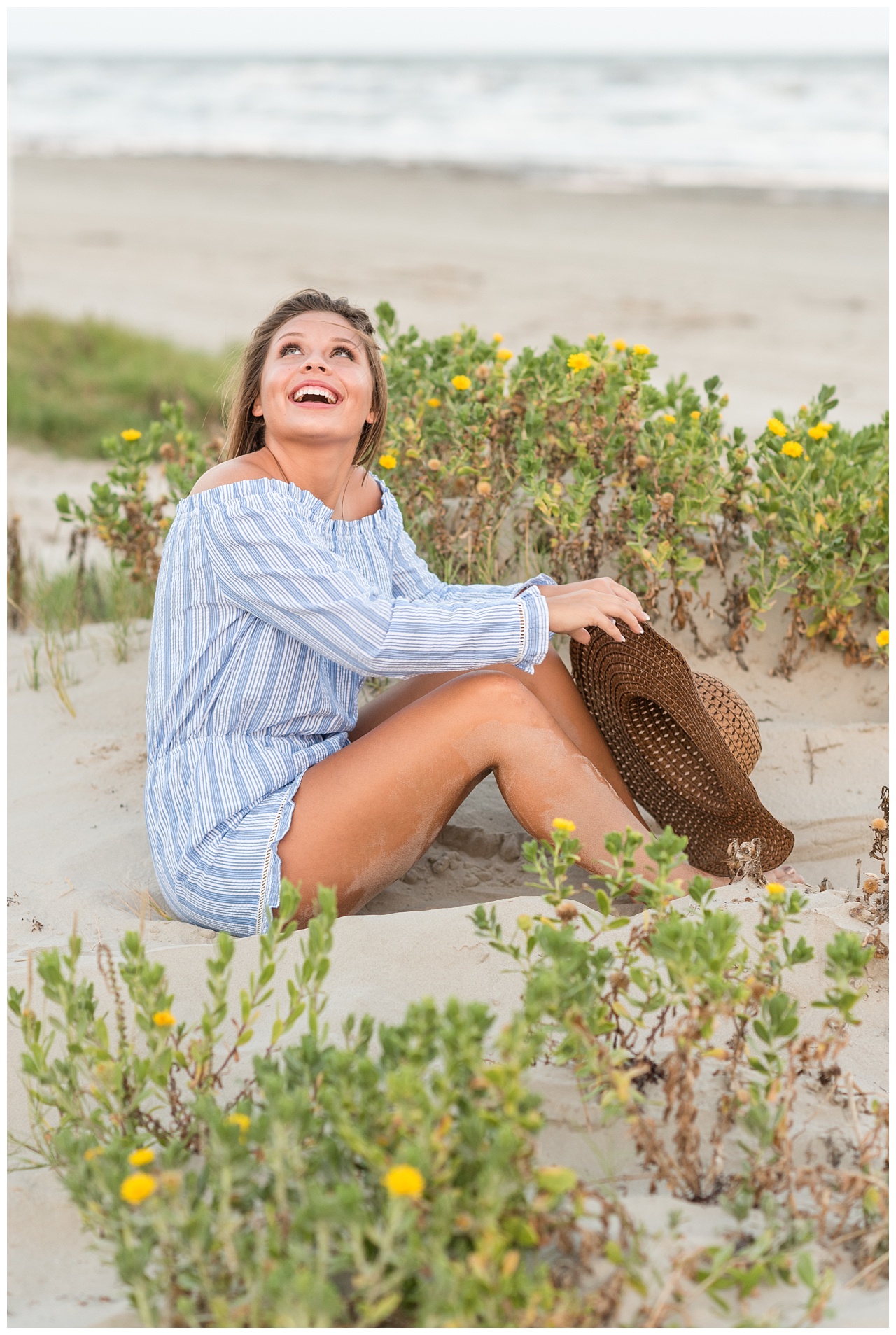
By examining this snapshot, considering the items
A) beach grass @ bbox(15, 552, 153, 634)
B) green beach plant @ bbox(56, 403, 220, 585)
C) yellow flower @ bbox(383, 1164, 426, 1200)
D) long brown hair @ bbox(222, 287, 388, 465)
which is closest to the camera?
yellow flower @ bbox(383, 1164, 426, 1200)

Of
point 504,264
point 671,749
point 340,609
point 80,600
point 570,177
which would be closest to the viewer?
point 340,609

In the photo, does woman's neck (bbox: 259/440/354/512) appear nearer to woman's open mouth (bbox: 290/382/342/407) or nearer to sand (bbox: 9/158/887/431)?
woman's open mouth (bbox: 290/382/342/407)

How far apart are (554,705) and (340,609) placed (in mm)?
821

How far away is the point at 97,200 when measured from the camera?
1838cm

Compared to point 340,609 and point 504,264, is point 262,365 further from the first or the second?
point 504,264

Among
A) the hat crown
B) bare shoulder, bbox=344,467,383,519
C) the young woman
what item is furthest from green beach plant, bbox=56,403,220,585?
the hat crown

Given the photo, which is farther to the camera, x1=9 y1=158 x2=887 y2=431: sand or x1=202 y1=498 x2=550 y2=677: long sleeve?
x1=9 y1=158 x2=887 y2=431: sand

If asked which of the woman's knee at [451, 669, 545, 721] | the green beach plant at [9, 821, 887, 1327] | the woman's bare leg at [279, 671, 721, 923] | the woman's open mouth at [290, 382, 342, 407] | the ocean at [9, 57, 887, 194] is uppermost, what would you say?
the ocean at [9, 57, 887, 194]

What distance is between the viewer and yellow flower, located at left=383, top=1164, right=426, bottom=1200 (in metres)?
1.38

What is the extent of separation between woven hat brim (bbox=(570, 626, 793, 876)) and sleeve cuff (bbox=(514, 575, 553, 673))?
360 mm

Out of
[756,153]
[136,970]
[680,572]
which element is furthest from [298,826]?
[756,153]

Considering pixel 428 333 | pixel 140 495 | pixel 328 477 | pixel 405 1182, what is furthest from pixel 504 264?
pixel 405 1182

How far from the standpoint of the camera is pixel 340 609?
107 inches

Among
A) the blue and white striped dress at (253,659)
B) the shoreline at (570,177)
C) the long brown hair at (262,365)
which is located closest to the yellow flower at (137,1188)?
the blue and white striped dress at (253,659)
